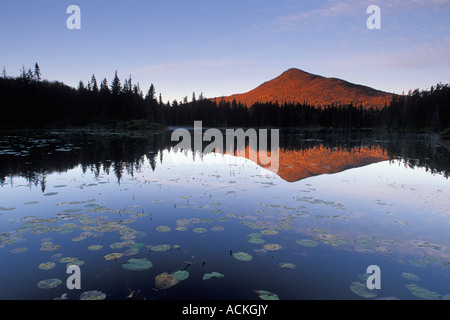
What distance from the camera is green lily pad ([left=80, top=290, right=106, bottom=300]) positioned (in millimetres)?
3926

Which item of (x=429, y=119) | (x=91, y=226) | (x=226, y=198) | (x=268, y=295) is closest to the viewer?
(x=268, y=295)

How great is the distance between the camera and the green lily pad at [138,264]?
4.77 meters

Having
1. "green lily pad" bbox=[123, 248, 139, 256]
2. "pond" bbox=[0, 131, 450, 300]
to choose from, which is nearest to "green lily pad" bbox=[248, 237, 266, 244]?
"pond" bbox=[0, 131, 450, 300]

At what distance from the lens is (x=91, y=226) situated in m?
6.73

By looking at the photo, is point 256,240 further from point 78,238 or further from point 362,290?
point 78,238

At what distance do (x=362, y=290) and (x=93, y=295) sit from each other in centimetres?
430

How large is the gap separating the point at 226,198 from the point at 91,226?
15.0ft

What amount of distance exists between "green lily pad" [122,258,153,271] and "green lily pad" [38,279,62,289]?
1.04 meters

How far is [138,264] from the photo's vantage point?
4.88m

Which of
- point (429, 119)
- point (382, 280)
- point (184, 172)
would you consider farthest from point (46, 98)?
point (429, 119)

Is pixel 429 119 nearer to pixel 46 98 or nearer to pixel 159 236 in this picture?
pixel 159 236

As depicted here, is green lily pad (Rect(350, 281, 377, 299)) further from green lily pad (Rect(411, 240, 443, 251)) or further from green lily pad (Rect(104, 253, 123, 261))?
green lily pad (Rect(104, 253, 123, 261))
